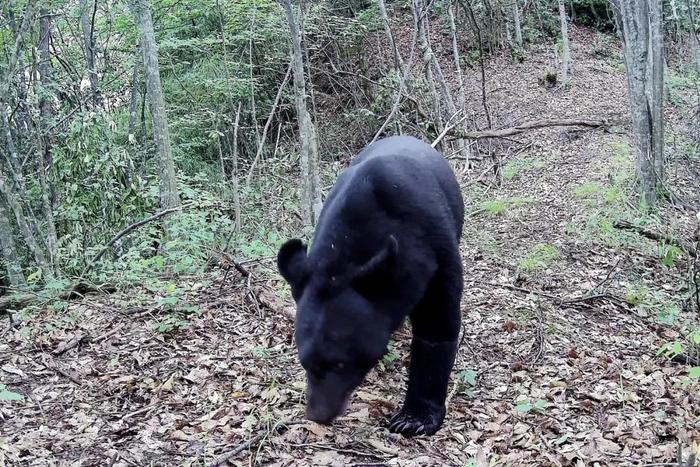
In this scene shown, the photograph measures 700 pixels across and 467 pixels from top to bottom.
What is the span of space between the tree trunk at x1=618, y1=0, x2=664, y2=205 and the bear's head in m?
7.40

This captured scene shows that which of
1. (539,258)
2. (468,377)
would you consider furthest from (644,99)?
(468,377)

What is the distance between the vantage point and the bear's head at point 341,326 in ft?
11.3

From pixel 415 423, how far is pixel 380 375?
0.82m

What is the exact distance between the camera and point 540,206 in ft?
34.6

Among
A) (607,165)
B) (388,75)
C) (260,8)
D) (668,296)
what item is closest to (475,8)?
(388,75)

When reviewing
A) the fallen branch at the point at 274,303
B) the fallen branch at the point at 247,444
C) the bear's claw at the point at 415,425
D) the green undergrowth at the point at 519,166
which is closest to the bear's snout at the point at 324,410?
the fallen branch at the point at 247,444

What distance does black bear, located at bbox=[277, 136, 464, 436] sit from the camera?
3.46 metres

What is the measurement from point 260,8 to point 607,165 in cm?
859

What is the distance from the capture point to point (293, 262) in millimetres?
3713

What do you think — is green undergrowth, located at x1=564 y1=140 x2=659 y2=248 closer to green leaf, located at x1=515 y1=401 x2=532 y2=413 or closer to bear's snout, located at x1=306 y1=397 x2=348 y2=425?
green leaf, located at x1=515 y1=401 x2=532 y2=413

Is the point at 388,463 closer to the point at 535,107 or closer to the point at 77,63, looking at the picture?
the point at 77,63

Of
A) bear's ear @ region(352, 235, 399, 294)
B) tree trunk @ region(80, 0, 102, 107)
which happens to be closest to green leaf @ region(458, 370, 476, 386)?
bear's ear @ region(352, 235, 399, 294)

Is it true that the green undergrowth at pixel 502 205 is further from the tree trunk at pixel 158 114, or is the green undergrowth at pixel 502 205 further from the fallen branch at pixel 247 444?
the fallen branch at pixel 247 444

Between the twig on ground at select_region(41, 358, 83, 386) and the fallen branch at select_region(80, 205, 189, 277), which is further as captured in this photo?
the fallen branch at select_region(80, 205, 189, 277)
